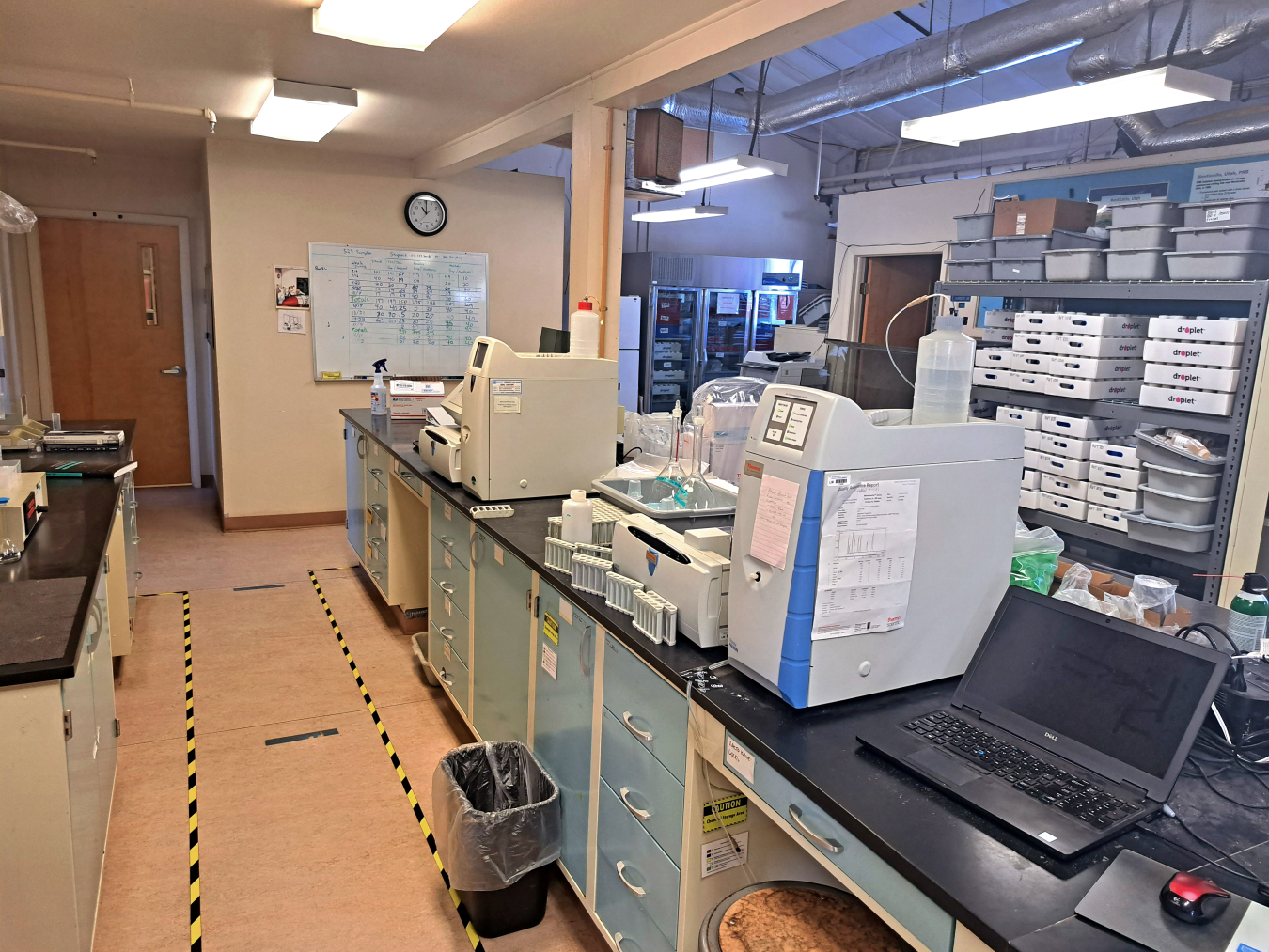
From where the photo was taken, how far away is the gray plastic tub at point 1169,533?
3.46m

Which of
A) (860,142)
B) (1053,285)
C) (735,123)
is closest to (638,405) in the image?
(735,123)

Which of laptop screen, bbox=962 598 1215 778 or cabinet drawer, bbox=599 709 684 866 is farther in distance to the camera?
cabinet drawer, bbox=599 709 684 866

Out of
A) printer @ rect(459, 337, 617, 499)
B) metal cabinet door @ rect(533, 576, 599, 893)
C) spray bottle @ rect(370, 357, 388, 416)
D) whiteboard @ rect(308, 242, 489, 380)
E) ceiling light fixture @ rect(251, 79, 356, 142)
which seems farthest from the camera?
whiteboard @ rect(308, 242, 489, 380)

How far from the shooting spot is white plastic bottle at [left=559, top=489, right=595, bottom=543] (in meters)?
2.27

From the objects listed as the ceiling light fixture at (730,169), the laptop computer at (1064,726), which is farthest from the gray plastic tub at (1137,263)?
the laptop computer at (1064,726)

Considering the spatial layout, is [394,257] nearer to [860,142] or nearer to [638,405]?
[638,405]

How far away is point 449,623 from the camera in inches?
123

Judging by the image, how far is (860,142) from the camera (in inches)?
328

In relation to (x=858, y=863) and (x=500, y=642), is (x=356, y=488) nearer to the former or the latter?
(x=500, y=642)

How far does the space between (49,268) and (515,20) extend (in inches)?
205

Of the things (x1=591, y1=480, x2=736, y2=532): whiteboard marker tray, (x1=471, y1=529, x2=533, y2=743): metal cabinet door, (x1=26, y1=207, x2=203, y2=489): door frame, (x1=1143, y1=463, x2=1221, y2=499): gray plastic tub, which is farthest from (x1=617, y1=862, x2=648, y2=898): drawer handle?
(x1=26, y1=207, x2=203, y2=489): door frame

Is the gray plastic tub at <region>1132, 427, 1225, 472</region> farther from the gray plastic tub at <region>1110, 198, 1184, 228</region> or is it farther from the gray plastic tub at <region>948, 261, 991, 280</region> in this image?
the gray plastic tub at <region>948, 261, 991, 280</region>

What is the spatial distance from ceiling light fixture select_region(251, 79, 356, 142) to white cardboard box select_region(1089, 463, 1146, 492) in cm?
376

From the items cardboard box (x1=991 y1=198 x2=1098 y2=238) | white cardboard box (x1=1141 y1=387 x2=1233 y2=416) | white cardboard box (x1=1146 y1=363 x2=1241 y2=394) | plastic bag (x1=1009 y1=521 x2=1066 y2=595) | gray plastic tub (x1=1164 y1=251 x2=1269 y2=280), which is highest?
cardboard box (x1=991 y1=198 x2=1098 y2=238)
